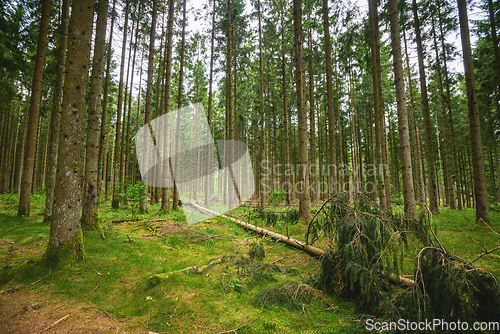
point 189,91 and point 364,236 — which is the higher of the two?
point 189,91

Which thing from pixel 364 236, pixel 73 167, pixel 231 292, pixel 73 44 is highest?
pixel 73 44

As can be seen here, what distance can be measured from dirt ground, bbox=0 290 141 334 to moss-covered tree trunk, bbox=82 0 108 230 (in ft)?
10.7

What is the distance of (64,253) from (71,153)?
7.04 ft

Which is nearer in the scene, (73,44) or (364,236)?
(364,236)

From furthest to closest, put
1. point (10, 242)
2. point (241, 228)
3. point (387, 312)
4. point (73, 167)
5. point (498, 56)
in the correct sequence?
point (241, 228) < point (498, 56) < point (10, 242) < point (73, 167) < point (387, 312)

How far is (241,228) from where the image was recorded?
10.3m

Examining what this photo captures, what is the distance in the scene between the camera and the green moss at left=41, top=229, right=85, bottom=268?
14.2ft

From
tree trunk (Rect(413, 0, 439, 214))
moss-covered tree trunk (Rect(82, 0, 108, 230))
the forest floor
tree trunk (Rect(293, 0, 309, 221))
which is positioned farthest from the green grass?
tree trunk (Rect(413, 0, 439, 214))

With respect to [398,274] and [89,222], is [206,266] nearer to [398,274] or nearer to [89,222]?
[398,274]

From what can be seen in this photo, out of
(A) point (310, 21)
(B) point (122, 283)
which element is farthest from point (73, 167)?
(A) point (310, 21)

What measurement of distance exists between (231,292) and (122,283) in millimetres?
2240

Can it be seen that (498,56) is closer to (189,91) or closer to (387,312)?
(387,312)

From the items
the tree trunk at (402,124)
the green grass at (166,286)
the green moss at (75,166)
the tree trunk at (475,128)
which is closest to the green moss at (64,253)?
the green grass at (166,286)

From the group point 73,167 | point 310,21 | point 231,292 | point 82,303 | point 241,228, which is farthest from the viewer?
point 310,21
